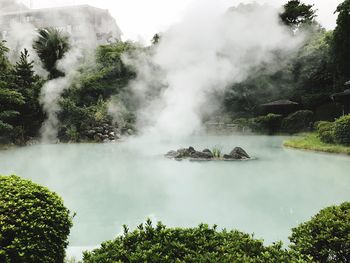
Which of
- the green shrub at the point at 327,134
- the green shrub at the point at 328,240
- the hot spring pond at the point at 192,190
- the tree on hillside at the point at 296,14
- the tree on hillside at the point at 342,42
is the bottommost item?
the hot spring pond at the point at 192,190

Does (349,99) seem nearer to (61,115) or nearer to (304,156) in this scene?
(304,156)

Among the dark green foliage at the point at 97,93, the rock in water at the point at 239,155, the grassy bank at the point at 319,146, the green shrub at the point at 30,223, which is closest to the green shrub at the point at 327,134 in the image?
the grassy bank at the point at 319,146

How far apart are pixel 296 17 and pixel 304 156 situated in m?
22.4

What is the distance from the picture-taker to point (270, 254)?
1.96 metres

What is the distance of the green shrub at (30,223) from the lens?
2.31m

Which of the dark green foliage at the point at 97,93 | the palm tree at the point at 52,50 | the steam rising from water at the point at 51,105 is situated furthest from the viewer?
the palm tree at the point at 52,50

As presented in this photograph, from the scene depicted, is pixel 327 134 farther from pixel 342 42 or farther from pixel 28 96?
pixel 28 96

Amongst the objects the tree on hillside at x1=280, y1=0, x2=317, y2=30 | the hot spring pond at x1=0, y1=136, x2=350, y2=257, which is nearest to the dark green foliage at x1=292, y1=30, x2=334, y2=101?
the tree on hillside at x1=280, y1=0, x2=317, y2=30

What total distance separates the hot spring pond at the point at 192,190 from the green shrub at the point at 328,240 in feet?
5.43

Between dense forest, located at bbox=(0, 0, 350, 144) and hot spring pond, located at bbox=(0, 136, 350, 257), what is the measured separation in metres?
8.02

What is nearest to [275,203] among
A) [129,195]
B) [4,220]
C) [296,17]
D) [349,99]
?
[129,195]

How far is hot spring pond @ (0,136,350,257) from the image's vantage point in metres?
4.60

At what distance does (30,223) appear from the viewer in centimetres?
242

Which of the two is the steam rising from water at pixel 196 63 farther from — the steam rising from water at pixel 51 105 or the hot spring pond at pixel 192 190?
the hot spring pond at pixel 192 190
